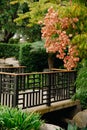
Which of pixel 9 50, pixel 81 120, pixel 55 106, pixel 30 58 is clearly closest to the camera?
pixel 81 120

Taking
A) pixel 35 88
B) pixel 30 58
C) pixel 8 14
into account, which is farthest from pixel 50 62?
pixel 35 88

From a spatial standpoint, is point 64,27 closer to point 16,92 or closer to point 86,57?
point 86,57

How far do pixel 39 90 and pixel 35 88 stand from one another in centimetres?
14

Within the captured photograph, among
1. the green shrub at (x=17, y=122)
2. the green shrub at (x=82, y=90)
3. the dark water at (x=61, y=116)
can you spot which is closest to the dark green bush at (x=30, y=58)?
the green shrub at (x=82, y=90)

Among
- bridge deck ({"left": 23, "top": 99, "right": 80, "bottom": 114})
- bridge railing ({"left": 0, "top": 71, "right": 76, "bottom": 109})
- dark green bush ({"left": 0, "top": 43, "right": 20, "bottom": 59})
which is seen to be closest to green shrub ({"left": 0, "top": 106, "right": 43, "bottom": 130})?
bridge railing ({"left": 0, "top": 71, "right": 76, "bottom": 109})

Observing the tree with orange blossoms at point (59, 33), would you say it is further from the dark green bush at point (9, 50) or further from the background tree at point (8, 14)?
the background tree at point (8, 14)

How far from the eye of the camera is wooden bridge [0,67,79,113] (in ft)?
30.0

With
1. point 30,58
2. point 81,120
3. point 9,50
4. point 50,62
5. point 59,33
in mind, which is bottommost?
point 81,120

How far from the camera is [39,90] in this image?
998 cm

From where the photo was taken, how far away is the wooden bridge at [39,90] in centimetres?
914

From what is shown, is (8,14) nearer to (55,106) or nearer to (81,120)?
(55,106)

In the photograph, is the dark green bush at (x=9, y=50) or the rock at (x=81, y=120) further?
the dark green bush at (x=9, y=50)

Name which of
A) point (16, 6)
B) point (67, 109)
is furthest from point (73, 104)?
point (16, 6)

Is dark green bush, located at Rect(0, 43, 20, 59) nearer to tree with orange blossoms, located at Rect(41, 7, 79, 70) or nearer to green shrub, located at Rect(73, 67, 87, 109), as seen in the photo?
green shrub, located at Rect(73, 67, 87, 109)
